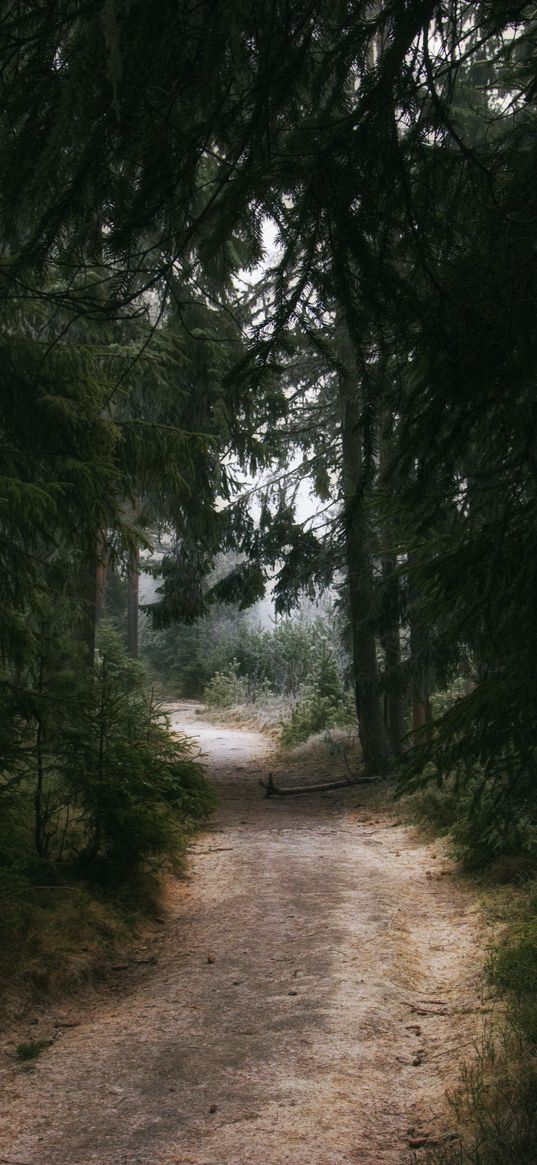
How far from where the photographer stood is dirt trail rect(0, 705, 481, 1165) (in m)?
3.39

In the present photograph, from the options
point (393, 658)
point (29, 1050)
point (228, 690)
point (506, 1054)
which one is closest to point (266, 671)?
point (228, 690)

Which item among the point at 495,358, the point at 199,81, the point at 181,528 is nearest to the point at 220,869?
the point at 181,528

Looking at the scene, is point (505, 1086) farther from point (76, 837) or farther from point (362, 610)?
point (362, 610)

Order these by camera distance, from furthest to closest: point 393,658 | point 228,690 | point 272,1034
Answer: point 228,690
point 393,658
point 272,1034

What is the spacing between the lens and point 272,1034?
Answer: 14.2 feet

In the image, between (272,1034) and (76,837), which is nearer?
(272,1034)

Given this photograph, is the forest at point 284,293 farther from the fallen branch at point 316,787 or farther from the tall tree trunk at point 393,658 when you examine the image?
the fallen branch at point 316,787

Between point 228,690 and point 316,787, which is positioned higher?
point 228,690

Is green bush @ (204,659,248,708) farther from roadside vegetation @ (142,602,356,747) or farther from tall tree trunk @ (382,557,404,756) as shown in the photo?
tall tree trunk @ (382,557,404,756)

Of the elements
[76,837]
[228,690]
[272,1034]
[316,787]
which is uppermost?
[228,690]

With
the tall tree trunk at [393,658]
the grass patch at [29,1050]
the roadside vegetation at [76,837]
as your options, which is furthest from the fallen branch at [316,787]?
the grass patch at [29,1050]

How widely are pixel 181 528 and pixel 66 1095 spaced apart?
8.47 metres

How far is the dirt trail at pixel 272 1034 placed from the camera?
339 cm

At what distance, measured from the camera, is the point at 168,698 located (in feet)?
96.9
